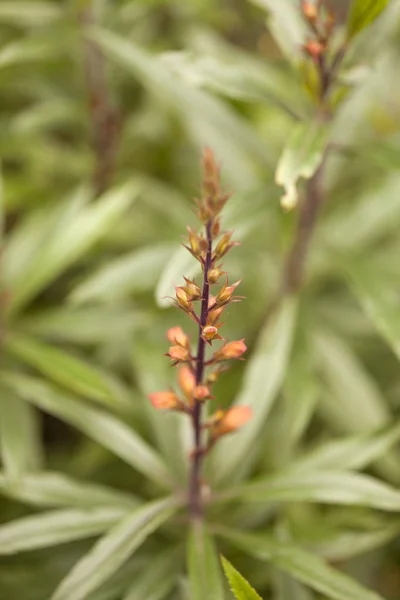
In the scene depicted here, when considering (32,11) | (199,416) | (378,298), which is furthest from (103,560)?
(32,11)

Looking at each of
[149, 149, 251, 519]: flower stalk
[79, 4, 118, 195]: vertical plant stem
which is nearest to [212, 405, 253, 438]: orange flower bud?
[149, 149, 251, 519]: flower stalk

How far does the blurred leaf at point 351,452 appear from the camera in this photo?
95 cm

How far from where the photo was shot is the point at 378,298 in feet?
3.25

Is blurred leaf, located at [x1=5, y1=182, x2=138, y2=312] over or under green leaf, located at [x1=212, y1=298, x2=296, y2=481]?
over

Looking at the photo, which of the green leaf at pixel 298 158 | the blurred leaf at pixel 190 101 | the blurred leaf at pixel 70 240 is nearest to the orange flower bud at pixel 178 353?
the green leaf at pixel 298 158

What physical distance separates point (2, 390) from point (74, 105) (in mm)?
634

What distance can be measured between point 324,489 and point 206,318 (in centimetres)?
42

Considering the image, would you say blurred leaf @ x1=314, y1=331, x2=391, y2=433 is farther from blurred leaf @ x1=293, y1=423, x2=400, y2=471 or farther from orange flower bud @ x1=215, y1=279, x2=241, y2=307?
orange flower bud @ x1=215, y1=279, x2=241, y2=307

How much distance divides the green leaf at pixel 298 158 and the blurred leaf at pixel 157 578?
546 mm

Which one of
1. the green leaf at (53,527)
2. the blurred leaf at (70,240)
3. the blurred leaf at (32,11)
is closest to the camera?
the green leaf at (53,527)

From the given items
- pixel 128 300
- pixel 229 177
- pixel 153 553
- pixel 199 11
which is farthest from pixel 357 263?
pixel 199 11

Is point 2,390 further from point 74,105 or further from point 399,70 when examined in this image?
point 399,70

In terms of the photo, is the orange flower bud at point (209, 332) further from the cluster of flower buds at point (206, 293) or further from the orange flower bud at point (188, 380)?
the orange flower bud at point (188, 380)

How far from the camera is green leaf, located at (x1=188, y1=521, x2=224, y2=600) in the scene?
79 cm
